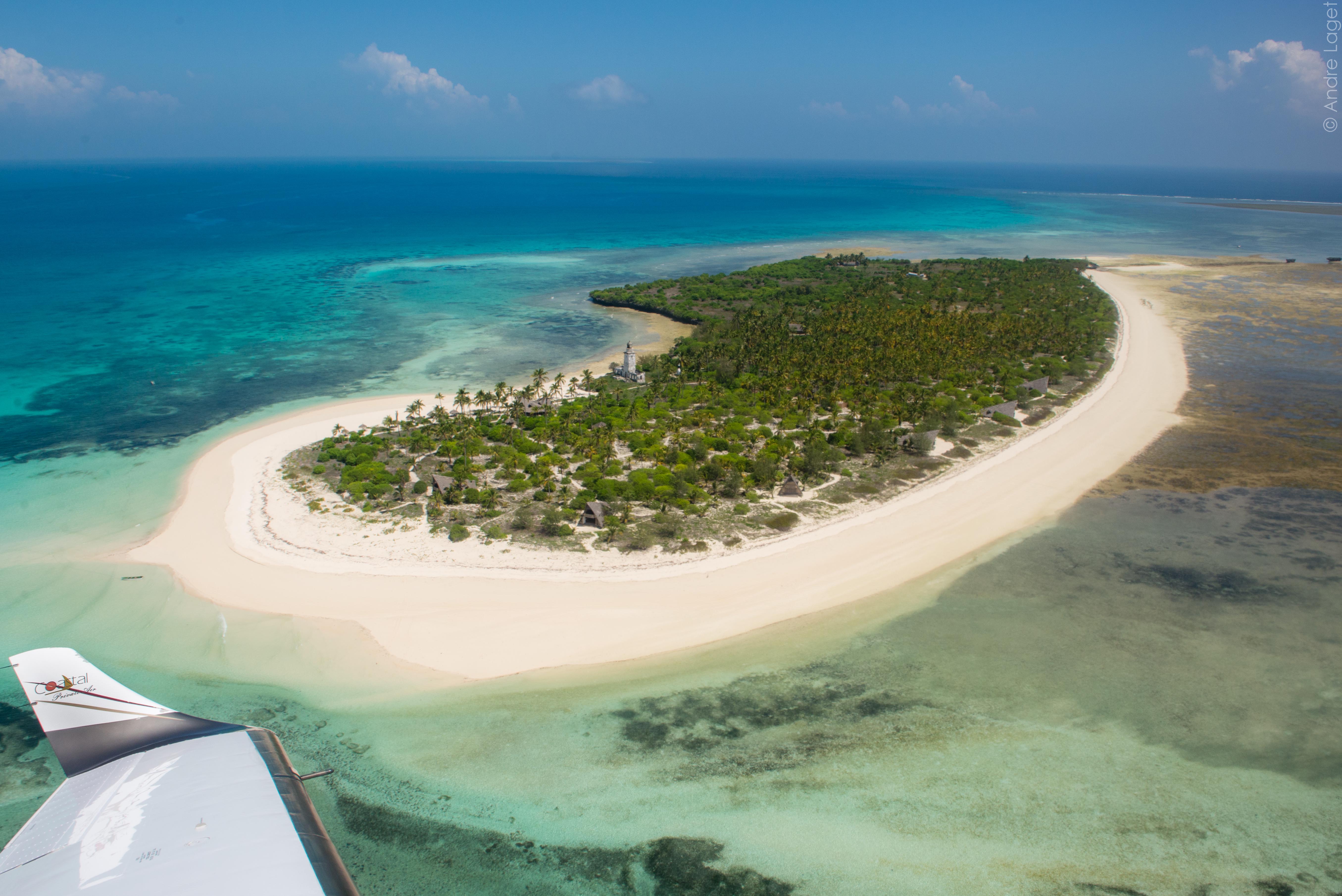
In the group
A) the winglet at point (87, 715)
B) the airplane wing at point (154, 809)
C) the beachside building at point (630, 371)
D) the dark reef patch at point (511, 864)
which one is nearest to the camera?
the airplane wing at point (154, 809)

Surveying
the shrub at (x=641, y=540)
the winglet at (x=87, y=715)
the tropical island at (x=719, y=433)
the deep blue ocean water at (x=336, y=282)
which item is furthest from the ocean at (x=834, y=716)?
the deep blue ocean water at (x=336, y=282)

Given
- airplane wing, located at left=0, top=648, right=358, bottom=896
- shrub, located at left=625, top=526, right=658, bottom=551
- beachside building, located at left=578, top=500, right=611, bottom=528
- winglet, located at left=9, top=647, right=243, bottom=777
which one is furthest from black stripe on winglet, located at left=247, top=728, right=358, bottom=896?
beachside building, located at left=578, top=500, right=611, bottom=528

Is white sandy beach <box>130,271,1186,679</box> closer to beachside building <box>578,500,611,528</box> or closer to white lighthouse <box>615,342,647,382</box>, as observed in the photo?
beachside building <box>578,500,611,528</box>

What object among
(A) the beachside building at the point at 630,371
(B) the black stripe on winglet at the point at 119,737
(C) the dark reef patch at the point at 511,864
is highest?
(A) the beachside building at the point at 630,371

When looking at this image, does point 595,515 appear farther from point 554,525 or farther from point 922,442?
point 922,442

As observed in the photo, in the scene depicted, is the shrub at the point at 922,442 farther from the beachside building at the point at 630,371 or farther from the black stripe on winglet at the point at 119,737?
the black stripe on winglet at the point at 119,737

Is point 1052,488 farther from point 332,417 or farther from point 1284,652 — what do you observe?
point 332,417

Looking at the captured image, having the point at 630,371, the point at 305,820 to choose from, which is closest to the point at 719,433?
the point at 630,371
